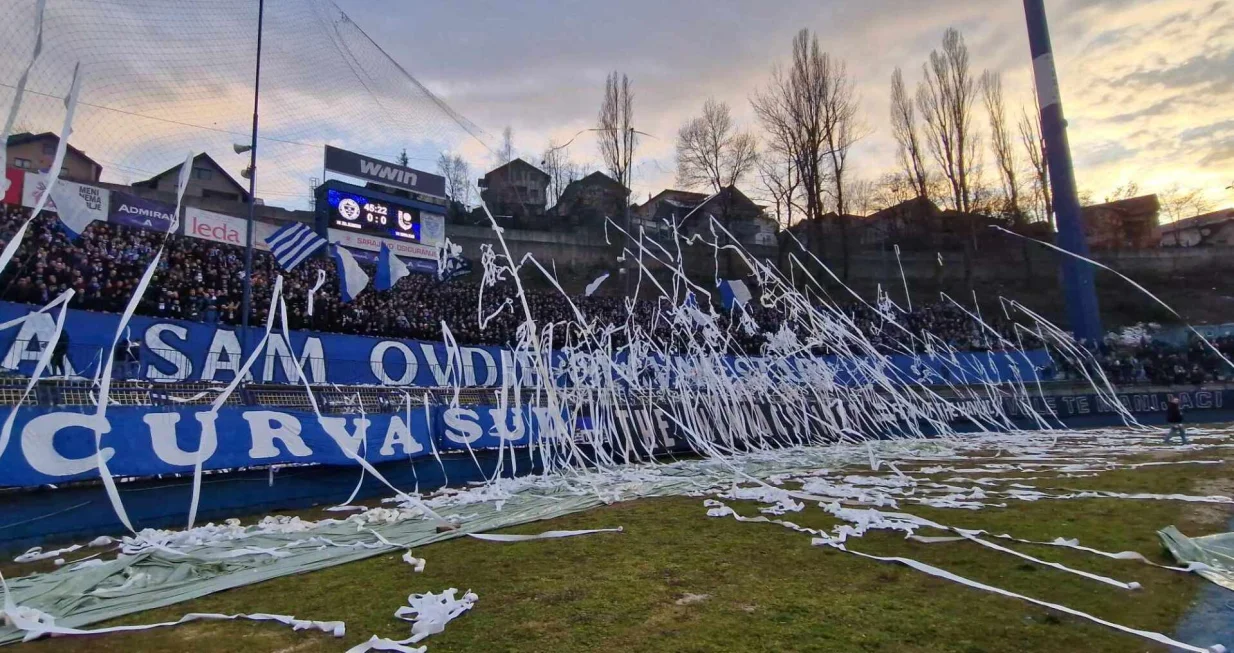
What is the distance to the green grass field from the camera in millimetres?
5188

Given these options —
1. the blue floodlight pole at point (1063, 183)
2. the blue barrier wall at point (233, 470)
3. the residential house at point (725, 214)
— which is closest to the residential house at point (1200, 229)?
the blue floodlight pole at point (1063, 183)

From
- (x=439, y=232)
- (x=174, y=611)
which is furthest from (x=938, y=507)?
(x=439, y=232)

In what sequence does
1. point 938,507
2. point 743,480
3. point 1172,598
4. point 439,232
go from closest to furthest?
point 1172,598 → point 938,507 → point 743,480 → point 439,232

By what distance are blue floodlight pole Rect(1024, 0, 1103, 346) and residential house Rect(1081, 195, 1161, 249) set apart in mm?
30839

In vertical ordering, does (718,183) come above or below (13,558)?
above

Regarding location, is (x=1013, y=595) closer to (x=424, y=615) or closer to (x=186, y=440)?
(x=424, y=615)

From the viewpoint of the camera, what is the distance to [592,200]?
50.5 metres

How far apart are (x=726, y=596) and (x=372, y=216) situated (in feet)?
103

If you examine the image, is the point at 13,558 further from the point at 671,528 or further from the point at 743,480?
the point at 743,480

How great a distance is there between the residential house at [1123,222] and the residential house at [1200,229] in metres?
4.20

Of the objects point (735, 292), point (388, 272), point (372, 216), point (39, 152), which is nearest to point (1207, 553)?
point (735, 292)

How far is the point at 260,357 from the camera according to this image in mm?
18562

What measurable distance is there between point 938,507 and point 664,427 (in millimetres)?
9488

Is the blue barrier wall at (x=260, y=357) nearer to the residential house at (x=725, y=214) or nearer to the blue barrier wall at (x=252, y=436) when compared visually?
the blue barrier wall at (x=252, y=436)
